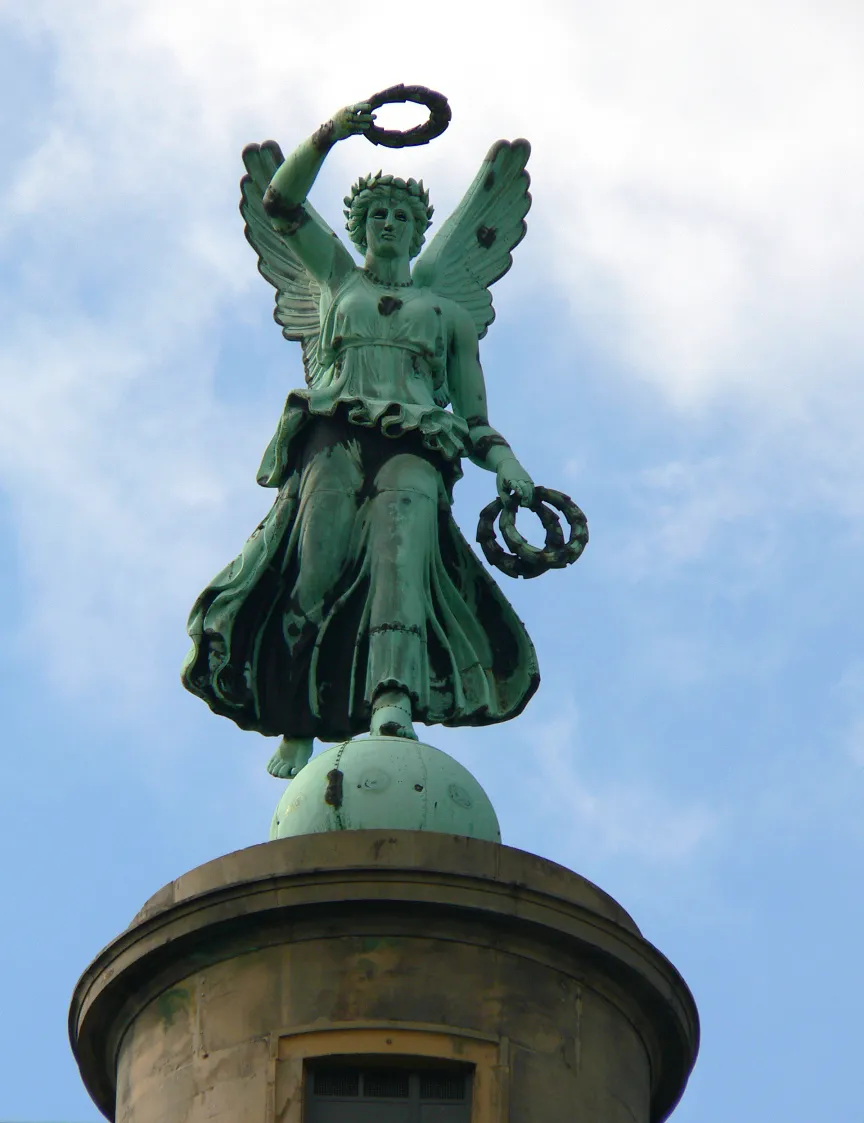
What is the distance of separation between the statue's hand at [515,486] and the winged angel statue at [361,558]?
1 centimetres

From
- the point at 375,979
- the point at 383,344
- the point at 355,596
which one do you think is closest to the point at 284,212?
the point at 383,344

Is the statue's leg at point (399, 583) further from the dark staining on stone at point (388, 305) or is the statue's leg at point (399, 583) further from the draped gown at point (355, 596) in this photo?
the dark staining on stone at point (388, 305)

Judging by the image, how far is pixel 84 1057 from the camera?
57.4 feet

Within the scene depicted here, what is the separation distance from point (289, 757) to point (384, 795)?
6.88 feet

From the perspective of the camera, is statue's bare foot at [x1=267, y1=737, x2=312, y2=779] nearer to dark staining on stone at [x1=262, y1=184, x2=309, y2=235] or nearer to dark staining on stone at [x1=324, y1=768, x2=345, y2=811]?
dark staining on stone at [x1=324, y1=768, x2=345, y2=811]

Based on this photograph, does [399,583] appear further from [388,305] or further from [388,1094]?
[388,1094]

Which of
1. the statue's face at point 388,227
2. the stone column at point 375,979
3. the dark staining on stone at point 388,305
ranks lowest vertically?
the stone column at point 375,979

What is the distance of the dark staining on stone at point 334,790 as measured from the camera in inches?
688

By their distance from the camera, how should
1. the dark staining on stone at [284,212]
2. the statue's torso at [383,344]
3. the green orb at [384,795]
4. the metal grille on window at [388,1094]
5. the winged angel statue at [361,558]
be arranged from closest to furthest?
the metal grille on window at [388,1094] → the green orb at [384,795] → the winged angel statue at [361,558] → the statue's torso at [383,344] → the dark staining on stone at [284,212]

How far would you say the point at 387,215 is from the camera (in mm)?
20703

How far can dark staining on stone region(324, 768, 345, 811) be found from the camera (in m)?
17.5

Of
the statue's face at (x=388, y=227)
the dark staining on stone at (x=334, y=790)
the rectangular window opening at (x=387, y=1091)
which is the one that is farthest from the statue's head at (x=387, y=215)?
the rectangular window opening at (x=387, y=1091)

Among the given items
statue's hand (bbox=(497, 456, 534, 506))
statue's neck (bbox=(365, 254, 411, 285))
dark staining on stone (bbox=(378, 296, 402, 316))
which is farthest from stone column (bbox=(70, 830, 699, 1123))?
statue's neck (bbox=(365, 254, 411, 285))

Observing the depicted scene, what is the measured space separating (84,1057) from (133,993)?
2.31 ft
